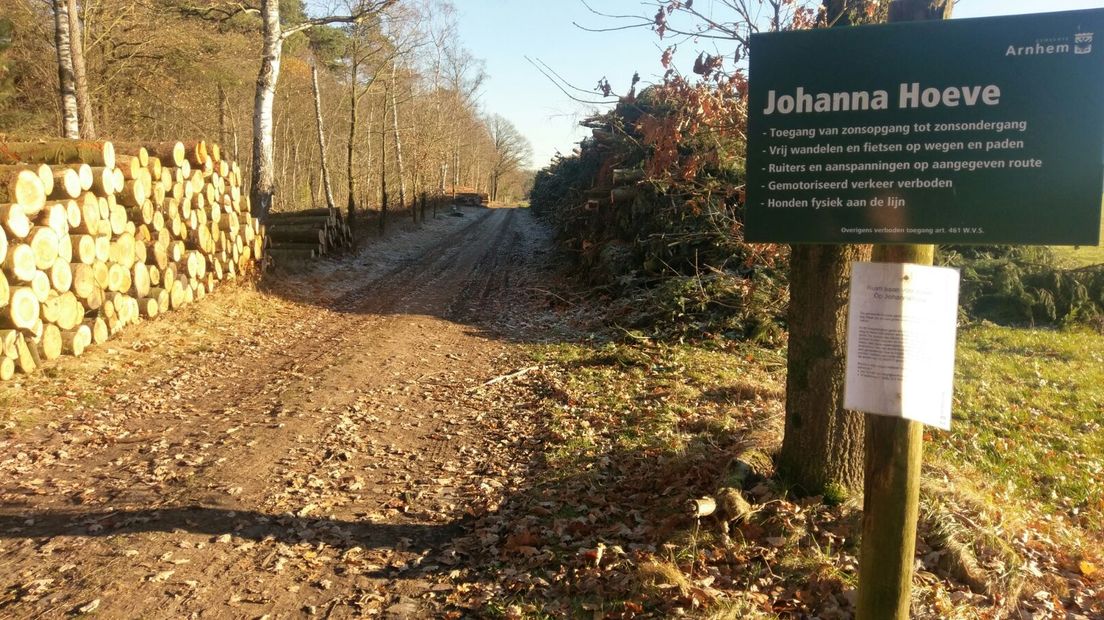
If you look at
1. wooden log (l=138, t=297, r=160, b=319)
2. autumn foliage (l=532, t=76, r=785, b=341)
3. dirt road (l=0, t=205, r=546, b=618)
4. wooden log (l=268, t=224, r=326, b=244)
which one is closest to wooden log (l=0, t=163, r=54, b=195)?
dirt road (l=0, t=205, r=546, b=618)

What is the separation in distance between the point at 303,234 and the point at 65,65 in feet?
21.5

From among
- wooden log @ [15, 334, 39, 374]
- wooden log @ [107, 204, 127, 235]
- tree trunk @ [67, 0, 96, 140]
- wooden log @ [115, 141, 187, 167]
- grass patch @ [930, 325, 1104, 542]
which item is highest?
tree trunk @ [67, 0, 96, 140]

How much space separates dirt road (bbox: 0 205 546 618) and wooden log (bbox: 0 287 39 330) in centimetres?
63

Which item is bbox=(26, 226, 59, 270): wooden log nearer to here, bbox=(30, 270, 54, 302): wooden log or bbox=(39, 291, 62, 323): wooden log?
bbox=(30, 270, 54, 302): wooden log

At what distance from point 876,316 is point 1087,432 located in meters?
6.12

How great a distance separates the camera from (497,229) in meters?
34.8

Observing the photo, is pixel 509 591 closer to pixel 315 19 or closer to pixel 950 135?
pixel 950 135

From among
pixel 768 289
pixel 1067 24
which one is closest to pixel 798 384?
pixel 1067 24

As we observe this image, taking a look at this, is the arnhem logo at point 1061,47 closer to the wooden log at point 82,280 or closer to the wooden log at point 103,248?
the wooden log at point 82,280

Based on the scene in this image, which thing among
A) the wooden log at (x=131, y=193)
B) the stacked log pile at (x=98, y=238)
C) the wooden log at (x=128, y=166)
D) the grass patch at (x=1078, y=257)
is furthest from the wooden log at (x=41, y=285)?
the grass patch at (x=1078, y=257)

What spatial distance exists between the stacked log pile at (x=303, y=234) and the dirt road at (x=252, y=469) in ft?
19.9

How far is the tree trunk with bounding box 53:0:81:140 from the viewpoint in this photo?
495 inches

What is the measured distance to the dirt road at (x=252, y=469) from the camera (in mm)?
4035

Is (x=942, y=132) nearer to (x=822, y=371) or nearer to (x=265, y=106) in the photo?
(x=822, y=371)
